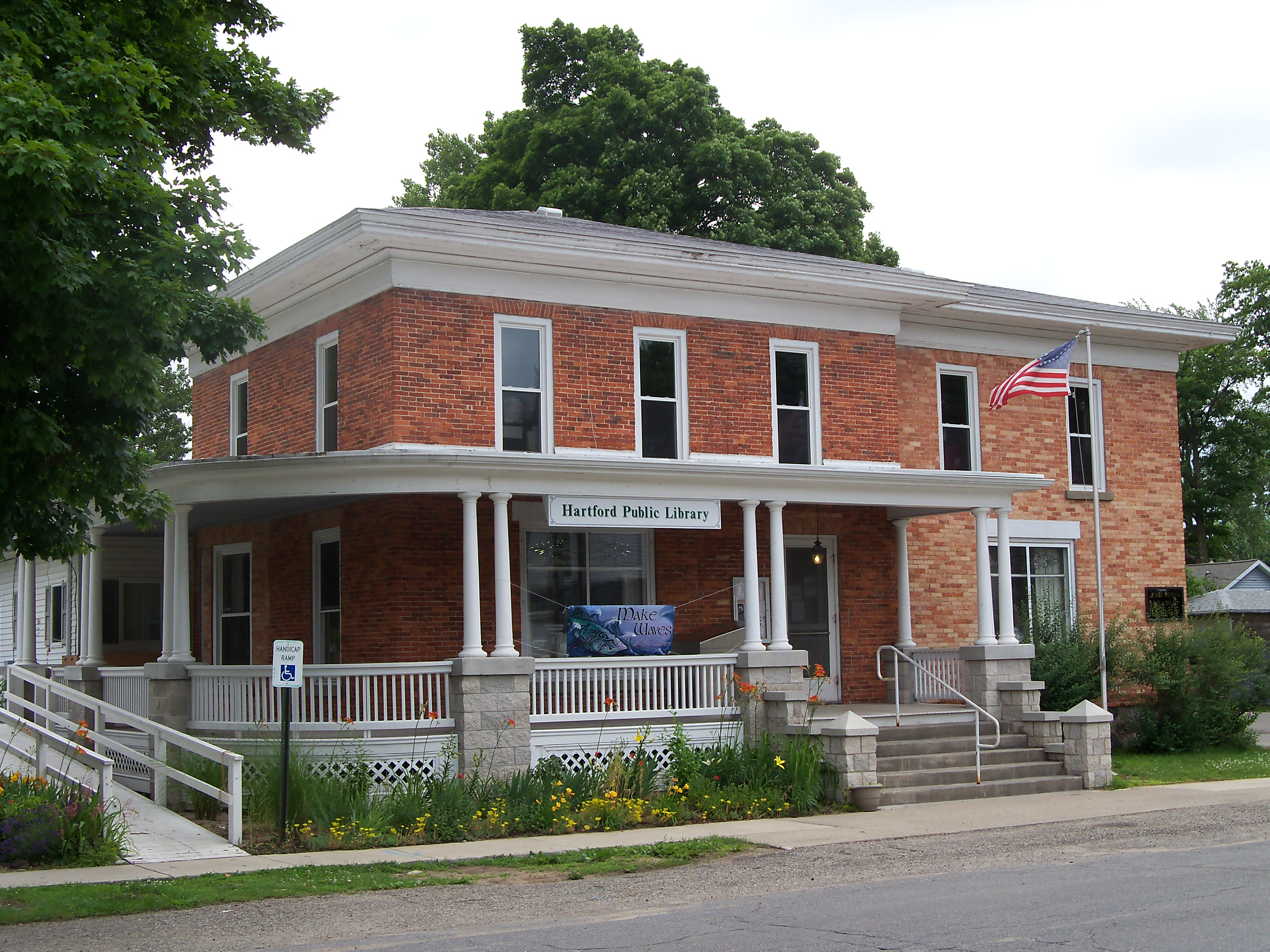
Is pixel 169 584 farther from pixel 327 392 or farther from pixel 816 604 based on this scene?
pixel 816 604

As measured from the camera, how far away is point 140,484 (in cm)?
1209

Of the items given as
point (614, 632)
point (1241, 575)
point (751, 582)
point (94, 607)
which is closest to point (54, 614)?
point (94, 607)

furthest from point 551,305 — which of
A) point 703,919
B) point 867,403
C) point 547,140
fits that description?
point 547,140

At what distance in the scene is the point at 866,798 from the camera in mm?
15414

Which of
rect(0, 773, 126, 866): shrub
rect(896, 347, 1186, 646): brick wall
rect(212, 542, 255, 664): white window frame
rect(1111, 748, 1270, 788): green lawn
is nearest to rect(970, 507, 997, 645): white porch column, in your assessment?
rect(896, 347, 1186, 646): brick wall

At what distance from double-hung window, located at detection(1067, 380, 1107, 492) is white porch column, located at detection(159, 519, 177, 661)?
14.5m

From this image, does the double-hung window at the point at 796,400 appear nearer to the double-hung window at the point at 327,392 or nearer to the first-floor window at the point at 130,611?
the double-hung window at the point at 327,392

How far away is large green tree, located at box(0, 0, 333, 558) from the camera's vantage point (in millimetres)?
9719

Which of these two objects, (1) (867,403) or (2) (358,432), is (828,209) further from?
(2) (358,432)

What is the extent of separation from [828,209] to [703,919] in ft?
93.3

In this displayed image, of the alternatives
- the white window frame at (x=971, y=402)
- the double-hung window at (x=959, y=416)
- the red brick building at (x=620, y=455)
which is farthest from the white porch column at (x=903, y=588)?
the double-hung window at (x=959, y=416)

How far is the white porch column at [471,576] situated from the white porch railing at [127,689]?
4.08 metres

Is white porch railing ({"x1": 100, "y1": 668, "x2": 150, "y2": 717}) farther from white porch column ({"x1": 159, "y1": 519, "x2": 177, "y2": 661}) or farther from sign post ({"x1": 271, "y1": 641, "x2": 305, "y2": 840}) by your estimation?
sign post ({"x1": 271, "y1": 641, "x2": 305, "y2": 840})

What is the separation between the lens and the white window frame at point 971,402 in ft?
70.3
